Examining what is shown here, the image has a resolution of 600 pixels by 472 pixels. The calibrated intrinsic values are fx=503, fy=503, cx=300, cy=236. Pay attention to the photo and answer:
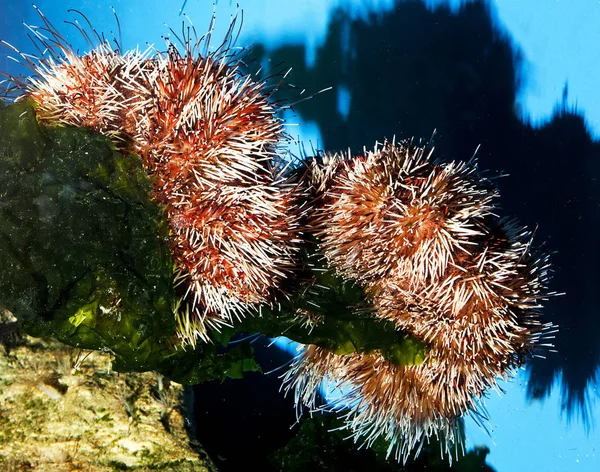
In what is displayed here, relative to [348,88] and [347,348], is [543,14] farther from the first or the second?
[347,348]

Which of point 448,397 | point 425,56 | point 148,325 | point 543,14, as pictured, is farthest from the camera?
point 425,56

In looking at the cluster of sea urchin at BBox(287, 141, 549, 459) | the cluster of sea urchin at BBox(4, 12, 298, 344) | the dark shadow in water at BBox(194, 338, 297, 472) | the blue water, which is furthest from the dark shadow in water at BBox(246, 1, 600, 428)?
the dark shadow in water at BBox(194, 338, 297, 472)

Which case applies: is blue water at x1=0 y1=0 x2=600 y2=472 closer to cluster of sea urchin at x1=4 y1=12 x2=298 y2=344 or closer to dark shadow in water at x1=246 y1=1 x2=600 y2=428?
dark shadow in water at x1=246 y1=1 x2=600 y2=428

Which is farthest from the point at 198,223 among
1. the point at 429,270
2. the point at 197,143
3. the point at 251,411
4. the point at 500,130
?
the point at 251,411

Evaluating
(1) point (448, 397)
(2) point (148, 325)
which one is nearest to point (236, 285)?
(2) point (148, 325)

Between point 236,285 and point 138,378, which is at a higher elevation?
point 236,285

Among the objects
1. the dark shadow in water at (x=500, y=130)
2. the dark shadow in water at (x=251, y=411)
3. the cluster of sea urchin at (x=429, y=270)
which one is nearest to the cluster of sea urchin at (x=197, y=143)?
the cluster of sea urchin at (x=429, y=270)

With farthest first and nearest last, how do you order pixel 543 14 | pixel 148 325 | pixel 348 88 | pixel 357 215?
pixel 348 88
pixel 543 14
pixel 357 215
pixel 148 325
